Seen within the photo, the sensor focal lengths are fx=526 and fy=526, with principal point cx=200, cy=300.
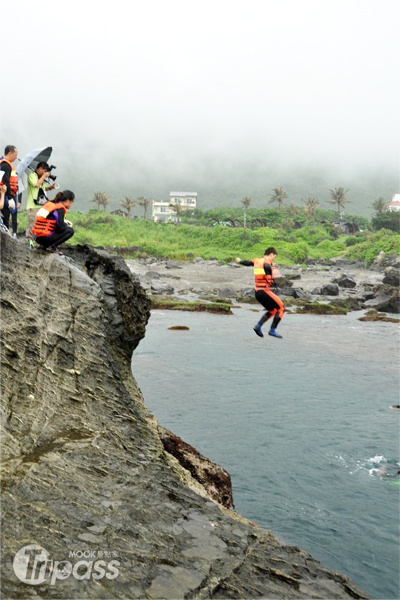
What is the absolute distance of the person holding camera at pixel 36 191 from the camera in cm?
1177

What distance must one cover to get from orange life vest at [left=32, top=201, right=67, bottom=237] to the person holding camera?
1041 millimetres

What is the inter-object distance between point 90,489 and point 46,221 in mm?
5170

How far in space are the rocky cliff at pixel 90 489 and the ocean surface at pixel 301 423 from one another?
→ 19.9ft

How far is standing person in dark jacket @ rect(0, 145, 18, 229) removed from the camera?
1174cm

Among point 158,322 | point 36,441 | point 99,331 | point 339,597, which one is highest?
point 99,331

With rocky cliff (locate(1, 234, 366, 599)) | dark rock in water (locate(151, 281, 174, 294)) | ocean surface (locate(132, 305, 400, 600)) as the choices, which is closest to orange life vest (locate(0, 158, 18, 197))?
rocky cliff (locate(1, 234, 366, 599))

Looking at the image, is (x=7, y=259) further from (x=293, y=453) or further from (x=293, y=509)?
(x=293, y=453)

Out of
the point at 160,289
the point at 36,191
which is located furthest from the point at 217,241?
the point at 36,191

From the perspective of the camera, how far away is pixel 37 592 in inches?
230

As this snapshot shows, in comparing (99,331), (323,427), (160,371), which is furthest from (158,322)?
(99,331)

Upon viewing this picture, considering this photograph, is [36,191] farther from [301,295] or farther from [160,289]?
[301,295]

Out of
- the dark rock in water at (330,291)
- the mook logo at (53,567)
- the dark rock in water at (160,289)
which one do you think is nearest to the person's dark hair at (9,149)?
the mook logo at (53,567)

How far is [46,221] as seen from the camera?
1025 cm

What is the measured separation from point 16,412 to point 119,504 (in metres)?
2.17
